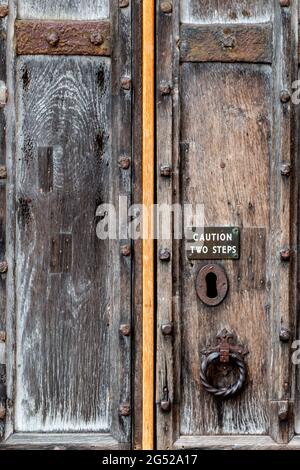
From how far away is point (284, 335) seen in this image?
1933mm

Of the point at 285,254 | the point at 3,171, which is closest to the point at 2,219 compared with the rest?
the point at 3,171

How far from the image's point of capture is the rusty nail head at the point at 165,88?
1.95m

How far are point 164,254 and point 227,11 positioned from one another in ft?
2.36

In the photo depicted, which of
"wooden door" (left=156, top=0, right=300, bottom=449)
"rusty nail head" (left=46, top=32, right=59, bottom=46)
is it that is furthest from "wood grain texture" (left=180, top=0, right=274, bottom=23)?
"rusty nail head" (left=46, top=32, right=59, bottom=46)

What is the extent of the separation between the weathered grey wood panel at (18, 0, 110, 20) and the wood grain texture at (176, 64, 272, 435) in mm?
294

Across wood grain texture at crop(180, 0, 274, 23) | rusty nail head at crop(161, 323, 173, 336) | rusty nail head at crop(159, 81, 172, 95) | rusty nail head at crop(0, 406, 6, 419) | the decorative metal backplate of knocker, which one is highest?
wood grain texture at crop(180, 0, 274, 23)

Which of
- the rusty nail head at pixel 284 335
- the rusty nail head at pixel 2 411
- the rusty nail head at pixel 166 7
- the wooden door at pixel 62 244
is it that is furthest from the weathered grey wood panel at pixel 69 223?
the rusty nail head at pixel 284 335

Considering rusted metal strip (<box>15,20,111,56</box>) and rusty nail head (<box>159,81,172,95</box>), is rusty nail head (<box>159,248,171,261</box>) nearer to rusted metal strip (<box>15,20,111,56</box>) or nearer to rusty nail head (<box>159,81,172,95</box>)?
rusty nail head (<box>159,81,172,95</box>)

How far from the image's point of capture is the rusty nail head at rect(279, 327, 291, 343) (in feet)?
6.34

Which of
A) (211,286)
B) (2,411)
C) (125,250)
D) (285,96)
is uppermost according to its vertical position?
(285,96)

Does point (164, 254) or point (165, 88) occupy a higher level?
point (165, 88)

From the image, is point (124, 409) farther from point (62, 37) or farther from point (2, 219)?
point (62, 37)

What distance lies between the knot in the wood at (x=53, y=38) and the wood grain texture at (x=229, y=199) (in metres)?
0.37
